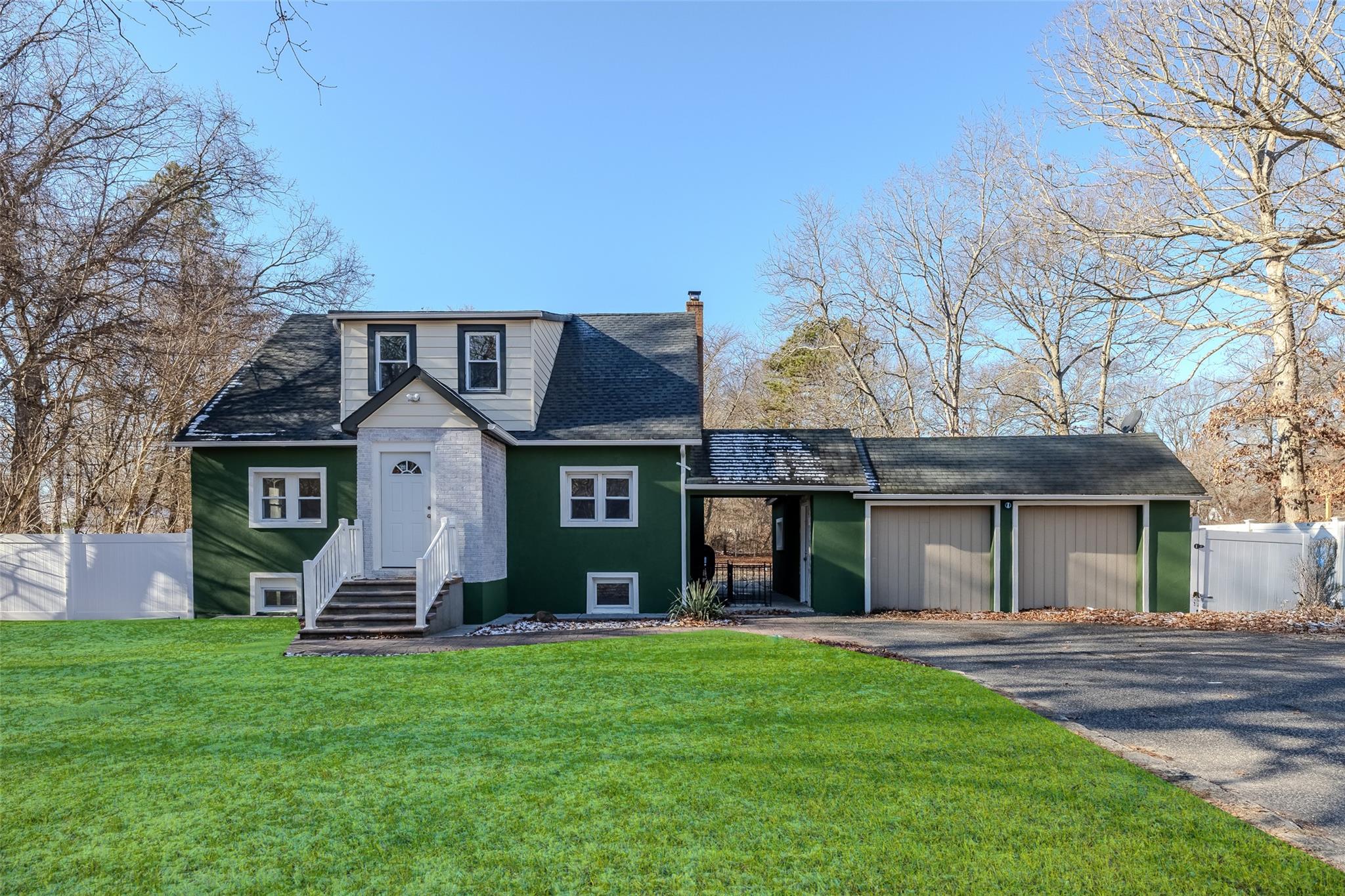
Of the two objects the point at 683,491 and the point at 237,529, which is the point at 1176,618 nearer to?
the point at 683,491

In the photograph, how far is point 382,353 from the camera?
1558 centimetres

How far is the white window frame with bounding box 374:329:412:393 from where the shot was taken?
15508 millimetres

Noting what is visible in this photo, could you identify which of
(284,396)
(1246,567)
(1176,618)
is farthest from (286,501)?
(1246,567)

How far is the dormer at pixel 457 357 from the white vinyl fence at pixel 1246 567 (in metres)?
13.1

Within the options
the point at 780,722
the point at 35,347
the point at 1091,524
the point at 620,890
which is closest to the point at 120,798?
the point at 620,890

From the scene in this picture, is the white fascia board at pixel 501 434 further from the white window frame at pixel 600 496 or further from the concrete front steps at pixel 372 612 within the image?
the concrete front steps at pixel 372 612

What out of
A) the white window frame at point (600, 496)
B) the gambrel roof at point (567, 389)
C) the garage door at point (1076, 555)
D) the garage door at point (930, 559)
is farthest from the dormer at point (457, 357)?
the garage door at point (1076, 555)

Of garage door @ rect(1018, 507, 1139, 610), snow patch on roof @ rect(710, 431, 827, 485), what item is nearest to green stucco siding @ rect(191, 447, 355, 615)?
snow patch on roof @ rect(710, 431, 827, 485)

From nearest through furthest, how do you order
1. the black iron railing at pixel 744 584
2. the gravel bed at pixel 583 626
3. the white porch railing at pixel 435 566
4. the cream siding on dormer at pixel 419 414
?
the white porch railing at pixel 435 566, the gravel bed at pixel 583 626, the cream siding on dormer at pixel 419 414, the black iron railing at pixel 744 584

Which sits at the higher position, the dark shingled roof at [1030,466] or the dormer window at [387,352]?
the dormer window at [387,352]

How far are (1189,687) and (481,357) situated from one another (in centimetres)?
1219

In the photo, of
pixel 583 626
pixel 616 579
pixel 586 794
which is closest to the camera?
pixel 586 794

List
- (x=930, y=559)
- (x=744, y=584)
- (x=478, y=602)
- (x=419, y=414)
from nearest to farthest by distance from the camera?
1. (x=478, y=602)
2. (x=419, y=414)
3. (x=930, y=559)
4. (x=744, y=584)

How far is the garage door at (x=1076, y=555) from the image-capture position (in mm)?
15969
